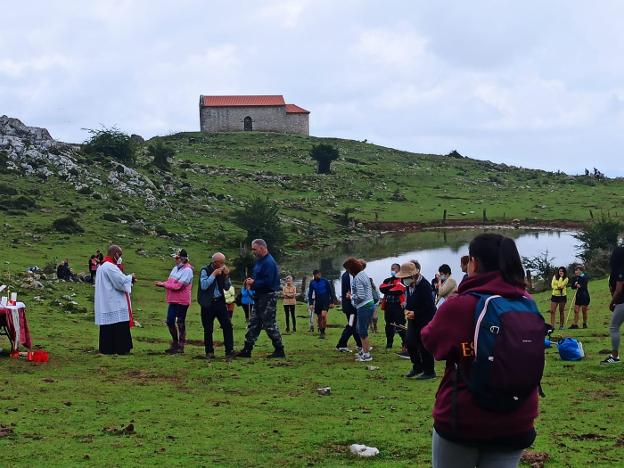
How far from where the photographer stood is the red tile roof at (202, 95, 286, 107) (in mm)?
155375

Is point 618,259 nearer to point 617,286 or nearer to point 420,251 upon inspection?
point 617,286

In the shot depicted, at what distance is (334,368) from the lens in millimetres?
16797

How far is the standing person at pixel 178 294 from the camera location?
58.5ft

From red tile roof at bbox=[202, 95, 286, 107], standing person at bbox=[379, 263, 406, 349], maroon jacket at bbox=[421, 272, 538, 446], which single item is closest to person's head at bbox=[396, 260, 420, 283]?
standing person at bbox=[379, 263, 406, 349]

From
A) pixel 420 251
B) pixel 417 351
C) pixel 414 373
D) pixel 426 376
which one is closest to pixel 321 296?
pixel 414 373

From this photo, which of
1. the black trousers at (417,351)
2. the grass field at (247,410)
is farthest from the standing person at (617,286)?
the black trousers at (417,351)

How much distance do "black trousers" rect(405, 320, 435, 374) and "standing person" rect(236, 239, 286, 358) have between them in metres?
3.11

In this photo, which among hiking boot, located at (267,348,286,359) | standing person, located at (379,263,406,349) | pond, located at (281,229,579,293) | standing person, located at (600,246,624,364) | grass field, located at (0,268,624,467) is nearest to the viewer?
grass field, located at (0,268,624,467)

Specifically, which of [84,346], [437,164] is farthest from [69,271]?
[437,164]

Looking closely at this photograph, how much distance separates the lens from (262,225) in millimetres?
64812

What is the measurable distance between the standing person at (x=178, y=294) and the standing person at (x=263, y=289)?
1.46m

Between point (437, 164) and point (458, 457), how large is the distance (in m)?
136

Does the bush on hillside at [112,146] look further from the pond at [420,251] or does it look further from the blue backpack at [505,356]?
the blue backpack at [505,356]

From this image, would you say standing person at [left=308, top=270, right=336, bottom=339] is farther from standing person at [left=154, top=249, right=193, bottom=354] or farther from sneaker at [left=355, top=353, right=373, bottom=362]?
standing person at [left=154, top=249, right=193, bottom=354]
